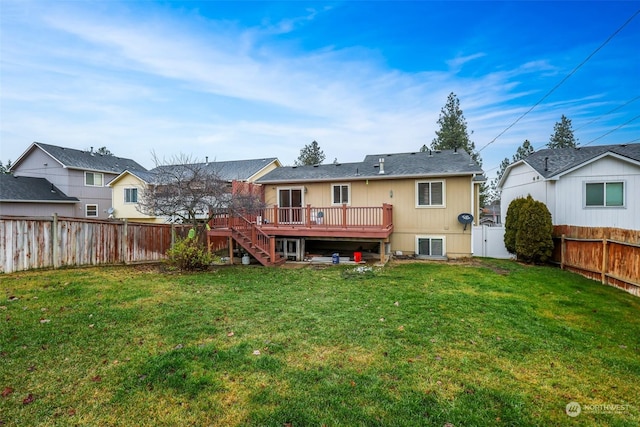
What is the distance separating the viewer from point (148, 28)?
11406 mm

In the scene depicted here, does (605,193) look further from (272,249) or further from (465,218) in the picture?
(272,249)

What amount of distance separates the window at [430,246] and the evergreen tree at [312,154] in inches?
1179

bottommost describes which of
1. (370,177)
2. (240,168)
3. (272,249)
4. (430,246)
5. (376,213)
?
(430,246)

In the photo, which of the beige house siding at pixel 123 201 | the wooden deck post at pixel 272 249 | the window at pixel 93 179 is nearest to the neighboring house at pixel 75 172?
the window at pixel 93 179

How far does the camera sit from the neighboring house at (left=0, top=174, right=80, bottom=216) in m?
19.7

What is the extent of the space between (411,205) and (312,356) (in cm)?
1022

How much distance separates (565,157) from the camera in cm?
1476

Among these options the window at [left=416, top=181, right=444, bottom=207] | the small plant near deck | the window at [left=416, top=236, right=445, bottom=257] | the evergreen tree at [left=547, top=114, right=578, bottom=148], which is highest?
the evergreen tree at [left=547, top=114, right=578, bottom=148]

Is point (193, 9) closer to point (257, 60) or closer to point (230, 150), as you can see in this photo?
point (257, 60)

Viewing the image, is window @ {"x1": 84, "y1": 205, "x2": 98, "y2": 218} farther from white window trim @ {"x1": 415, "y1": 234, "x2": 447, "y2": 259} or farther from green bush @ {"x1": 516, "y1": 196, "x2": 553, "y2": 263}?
green bush @ {"x1": 516, "y1": 196, "x2": 553, "y2": 263}

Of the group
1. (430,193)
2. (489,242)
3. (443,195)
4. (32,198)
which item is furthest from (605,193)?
(32,198)

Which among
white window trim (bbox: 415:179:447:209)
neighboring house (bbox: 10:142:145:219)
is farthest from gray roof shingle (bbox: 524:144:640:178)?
neighboring house (bbox: 10:142:145:219)

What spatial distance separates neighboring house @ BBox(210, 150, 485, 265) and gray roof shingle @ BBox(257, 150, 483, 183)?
0.04 metres

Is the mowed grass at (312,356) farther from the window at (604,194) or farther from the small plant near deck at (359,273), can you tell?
the window at (604,194)
